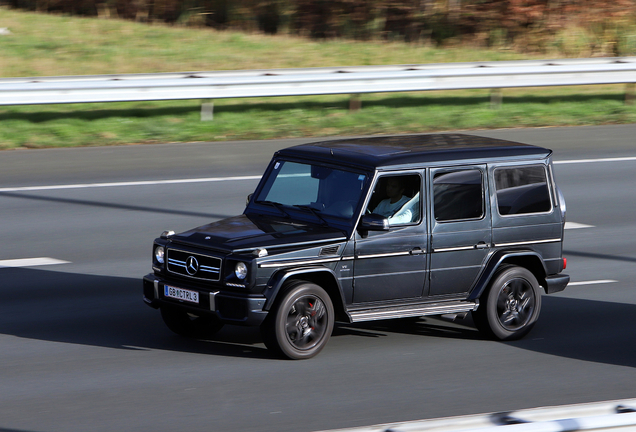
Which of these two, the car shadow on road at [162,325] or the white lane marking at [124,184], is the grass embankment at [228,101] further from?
the car shadow on road at [162,325]

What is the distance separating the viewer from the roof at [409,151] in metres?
7.74

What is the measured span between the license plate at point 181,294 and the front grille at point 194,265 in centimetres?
13

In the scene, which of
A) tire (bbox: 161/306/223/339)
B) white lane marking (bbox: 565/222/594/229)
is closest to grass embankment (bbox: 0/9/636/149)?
white lane marking (bbox: 565/222/594/229)

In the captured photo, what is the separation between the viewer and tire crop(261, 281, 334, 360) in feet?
23.4

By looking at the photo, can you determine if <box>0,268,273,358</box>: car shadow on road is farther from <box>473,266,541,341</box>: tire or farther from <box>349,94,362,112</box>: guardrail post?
<box>349,94,362,112</box>: guardrail post

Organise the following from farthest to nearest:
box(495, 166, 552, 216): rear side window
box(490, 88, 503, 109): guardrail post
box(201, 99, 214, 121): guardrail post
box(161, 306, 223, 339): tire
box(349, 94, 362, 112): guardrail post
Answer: box(490, 88, 503, 109): guardrail post < box(349, 94, 362, 112): guardrail post < box(201, 99, 214, 121): guardrail post < box(495, 166, 552, 216): rear side window < box(161, 306, 223, 339): tire

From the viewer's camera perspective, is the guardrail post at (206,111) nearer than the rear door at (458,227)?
No

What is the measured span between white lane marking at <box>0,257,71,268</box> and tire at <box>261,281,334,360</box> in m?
3.81

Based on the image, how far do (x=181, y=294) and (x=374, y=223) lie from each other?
1.56 m

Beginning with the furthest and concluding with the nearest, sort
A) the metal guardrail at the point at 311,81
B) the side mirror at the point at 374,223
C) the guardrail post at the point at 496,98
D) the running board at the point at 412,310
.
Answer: the guardrail post at the point at 496,98, the metal guardrail at the point at 311,81, the running board at the point at 412,310, the side mirror at the point at 374,223

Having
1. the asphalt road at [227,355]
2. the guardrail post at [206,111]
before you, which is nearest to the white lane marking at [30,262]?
the asphalt road at [227,355]

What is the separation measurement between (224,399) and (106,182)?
26.6 ft

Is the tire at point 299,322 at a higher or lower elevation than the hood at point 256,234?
lower

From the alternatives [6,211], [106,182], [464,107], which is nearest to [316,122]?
[464,107]
